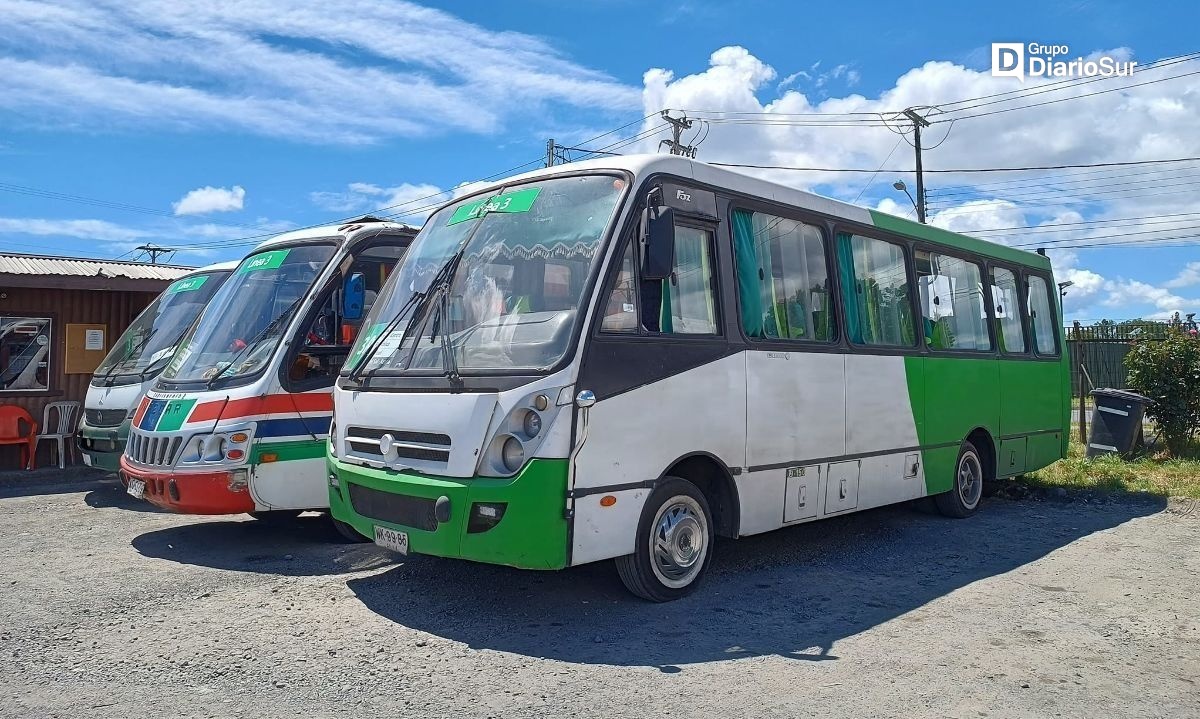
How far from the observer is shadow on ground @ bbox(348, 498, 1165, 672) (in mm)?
5254

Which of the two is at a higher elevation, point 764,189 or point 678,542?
point 764,189

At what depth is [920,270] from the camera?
924cm

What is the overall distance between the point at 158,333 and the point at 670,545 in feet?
26.5

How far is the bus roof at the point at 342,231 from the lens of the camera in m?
8.50

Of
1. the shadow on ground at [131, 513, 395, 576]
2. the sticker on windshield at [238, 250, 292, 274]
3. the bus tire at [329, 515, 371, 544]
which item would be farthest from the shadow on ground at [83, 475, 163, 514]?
the bus tire at [329, 515, 371, 544]

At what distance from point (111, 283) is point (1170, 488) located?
15313 millimetres

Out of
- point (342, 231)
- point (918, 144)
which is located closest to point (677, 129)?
point (918, 144)

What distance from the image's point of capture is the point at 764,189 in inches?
283

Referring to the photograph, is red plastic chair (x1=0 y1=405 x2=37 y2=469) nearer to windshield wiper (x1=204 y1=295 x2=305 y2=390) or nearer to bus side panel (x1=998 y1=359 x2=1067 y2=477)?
windshield wiper (x1=204 y1=295 x2=305 y2=390)

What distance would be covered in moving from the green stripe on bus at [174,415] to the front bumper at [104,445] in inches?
91.1

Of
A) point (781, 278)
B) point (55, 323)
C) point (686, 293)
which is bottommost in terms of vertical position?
point (686, 293)

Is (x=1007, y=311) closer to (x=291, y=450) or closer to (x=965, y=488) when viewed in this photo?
(x=965, y=488)

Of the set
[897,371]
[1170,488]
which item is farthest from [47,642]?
[1170,488]

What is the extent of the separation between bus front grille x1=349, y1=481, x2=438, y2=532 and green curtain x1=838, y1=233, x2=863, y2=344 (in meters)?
4.17
